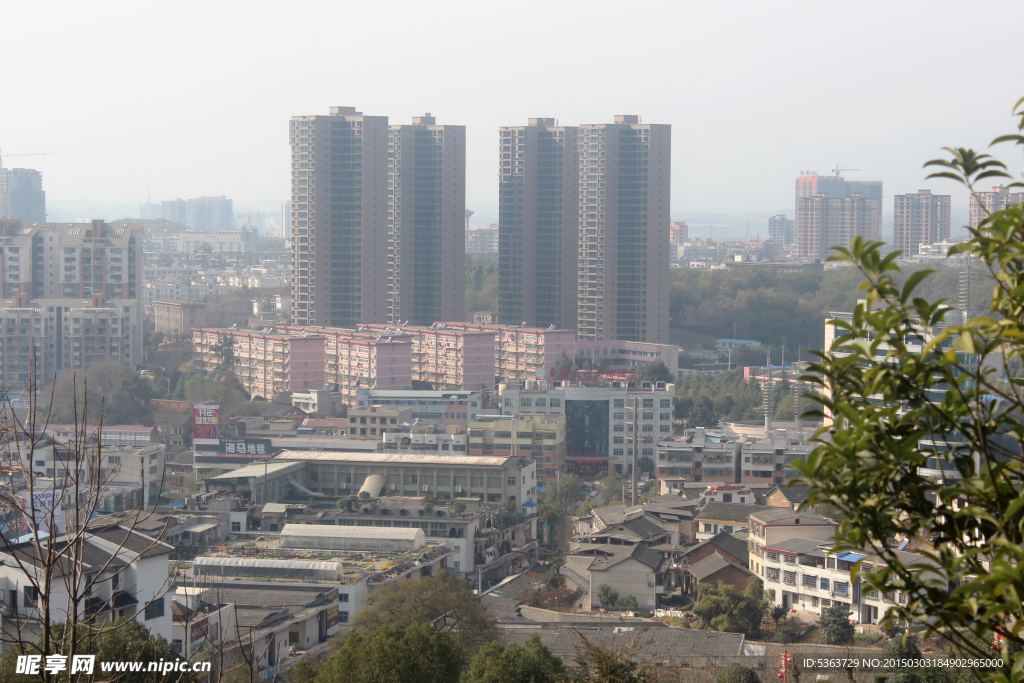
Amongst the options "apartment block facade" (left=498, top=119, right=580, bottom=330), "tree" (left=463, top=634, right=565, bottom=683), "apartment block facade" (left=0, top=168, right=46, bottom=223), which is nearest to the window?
"tree" (left=463, top=634, right=565, bottom=683)

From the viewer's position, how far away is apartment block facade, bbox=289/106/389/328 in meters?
18.2

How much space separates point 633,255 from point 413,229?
4275mm

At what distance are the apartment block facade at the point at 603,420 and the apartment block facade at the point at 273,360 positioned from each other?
500 cm

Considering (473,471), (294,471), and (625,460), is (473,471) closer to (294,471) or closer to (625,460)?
(294,471)

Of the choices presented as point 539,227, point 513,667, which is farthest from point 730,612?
point 539,227

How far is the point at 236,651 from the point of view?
530cm

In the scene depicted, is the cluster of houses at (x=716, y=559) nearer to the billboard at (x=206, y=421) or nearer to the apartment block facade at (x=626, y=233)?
the billboard at (x=206, y=421)

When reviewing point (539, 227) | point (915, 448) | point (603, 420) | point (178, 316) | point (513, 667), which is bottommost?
point (603, 420)

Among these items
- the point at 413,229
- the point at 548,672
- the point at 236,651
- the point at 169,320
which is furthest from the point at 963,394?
the point at 169,320

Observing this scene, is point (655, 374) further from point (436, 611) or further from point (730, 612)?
point (436, 611)

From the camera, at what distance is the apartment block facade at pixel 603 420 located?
40.7ft

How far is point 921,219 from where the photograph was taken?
3262 cm

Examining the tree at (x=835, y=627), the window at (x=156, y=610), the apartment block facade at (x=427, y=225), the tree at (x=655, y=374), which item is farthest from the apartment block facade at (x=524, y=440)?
the apartment block facade at (x=427, y=225)

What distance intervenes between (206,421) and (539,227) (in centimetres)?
974
